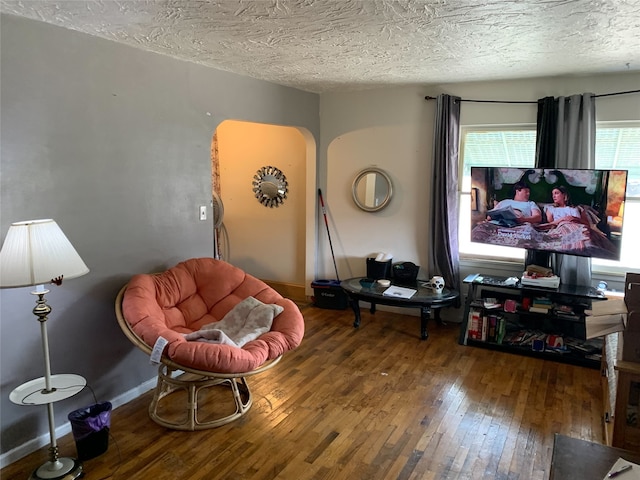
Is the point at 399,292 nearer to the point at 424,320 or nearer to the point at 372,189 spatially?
the point at 424,320

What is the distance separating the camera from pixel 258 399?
308cm

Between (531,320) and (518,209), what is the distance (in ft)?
3.35

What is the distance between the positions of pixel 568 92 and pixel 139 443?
162 inches

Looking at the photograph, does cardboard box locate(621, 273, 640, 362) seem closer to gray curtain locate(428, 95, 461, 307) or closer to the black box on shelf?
gray curtain locate(428, 95, 461, 307)

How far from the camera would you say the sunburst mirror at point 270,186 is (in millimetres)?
5395

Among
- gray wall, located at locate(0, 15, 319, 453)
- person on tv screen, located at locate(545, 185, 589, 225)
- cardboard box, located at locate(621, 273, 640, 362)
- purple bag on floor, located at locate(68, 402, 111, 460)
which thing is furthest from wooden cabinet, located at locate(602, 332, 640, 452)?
gray wall, located at locate(0, 15, 319, 453)

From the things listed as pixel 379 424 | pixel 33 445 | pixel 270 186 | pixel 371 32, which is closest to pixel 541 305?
pixel 379 424

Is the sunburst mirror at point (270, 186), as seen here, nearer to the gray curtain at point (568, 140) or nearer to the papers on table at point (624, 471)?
the gray curtain at point (568, 140)

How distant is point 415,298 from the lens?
4.06 meters

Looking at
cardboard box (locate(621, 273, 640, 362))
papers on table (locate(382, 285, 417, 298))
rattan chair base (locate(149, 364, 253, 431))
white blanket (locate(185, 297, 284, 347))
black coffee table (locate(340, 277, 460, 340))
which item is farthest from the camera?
papers on table (locate(382, 285, 417, 298))

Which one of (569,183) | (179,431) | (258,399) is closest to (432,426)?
(258,399)

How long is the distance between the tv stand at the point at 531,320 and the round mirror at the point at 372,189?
1.23 metres

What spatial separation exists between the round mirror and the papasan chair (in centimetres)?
187

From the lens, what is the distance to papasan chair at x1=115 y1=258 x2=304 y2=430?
98.0 inches
